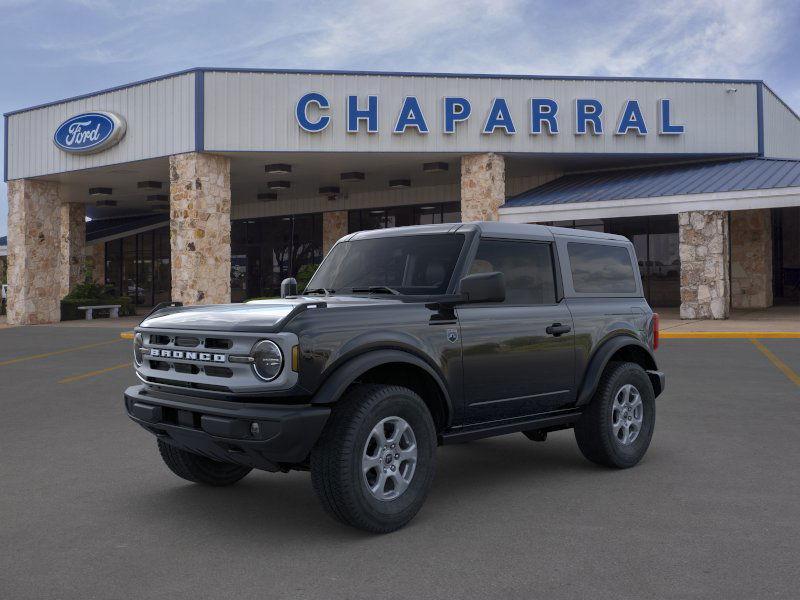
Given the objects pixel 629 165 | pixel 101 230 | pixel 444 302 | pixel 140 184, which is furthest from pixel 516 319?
pixel 101 230

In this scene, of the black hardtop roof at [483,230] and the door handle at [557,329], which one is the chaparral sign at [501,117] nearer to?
the black hardtop roof at [483,230]

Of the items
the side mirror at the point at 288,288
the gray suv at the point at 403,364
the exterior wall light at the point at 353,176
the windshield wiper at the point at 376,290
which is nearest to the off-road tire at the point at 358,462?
the gray suv at the point at 403,364

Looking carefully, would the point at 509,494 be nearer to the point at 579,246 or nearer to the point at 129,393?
the point at 579,246

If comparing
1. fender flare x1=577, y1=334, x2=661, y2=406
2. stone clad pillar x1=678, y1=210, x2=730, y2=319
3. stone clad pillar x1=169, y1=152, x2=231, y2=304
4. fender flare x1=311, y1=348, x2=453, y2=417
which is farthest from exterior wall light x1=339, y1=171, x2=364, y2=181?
fender flare x1=311, y1=348, x2=453, y2=417

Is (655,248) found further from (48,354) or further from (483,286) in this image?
(483,286)

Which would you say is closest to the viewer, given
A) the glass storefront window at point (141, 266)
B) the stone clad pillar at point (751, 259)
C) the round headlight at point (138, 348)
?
the round headlight at point (138, 348)

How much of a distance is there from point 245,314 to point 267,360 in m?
0.41

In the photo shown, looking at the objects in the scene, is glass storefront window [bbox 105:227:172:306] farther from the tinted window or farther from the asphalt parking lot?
the tinted window

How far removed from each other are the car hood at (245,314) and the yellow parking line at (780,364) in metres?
8.05

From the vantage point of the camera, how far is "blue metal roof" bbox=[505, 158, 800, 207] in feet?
71.6

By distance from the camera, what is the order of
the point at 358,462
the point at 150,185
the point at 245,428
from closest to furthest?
the point at 245,428, the point at 358,462, the point at 150,185

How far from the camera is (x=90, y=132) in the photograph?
25.4 meters

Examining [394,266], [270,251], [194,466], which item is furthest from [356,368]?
[270,251]

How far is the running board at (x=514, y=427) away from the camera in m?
5.15
